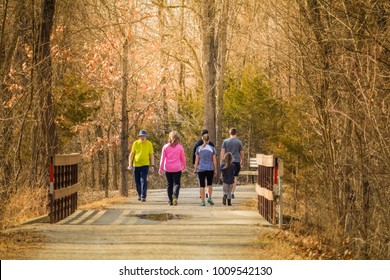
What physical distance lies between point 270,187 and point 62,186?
4354 mm

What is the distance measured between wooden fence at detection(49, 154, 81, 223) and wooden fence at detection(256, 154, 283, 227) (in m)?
4.06

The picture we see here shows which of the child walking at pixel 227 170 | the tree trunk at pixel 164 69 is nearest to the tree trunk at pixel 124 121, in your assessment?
the child walking at pixel 227 170

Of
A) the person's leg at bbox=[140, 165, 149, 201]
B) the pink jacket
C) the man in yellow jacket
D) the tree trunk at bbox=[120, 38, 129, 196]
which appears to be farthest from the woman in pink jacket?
the tree trunk at bbox=[120, 38, 129, 196]

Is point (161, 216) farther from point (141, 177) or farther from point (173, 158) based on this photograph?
point (141, 177)

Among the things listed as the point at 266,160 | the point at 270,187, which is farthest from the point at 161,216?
the point at 270,187

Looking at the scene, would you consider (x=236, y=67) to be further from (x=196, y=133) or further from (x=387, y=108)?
(x=387, y=108)

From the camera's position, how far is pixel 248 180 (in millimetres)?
44469

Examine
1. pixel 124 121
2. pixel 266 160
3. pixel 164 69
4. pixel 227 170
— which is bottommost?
pixel 227 170

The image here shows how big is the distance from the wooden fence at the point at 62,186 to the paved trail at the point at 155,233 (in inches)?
10.9

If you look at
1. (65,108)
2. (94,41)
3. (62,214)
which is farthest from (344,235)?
(94,41)

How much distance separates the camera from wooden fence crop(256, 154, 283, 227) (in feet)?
58.6

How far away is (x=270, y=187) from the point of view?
18906mm

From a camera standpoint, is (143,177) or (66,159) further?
(143,177)

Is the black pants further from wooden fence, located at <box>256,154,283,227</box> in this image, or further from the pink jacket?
wooden fence, located at <box>256,154,283,227</box>
